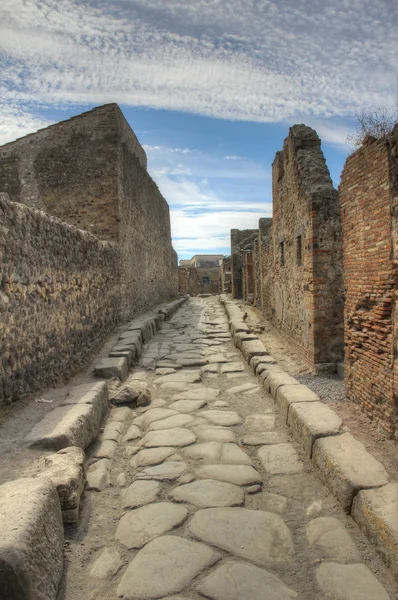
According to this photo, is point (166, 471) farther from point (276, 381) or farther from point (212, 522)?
point (276, 381)

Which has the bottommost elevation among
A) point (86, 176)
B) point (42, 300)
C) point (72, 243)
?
point (42, 300)

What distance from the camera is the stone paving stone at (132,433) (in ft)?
13.7

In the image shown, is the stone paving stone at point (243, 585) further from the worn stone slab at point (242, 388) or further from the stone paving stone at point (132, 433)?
the worn stone slab at point (242, 388)

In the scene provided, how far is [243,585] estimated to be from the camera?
2105 mm

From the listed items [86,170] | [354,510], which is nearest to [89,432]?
[354,510]

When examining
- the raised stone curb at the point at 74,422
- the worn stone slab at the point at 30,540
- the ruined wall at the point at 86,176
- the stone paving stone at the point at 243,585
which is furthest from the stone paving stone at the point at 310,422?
the ruined wall at the point at 86,176

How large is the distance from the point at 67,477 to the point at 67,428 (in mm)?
761

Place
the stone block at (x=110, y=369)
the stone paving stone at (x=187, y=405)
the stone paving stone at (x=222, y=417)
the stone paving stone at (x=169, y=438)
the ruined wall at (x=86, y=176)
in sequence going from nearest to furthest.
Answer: the stone paving stone at (x=169, y=438) → the stone paving stone at (x=222, y=417) → the stone paving stone at (x=187, y=405) → the stone block at (x=110, y=369) → the ruined wall at (x=86, y=176)

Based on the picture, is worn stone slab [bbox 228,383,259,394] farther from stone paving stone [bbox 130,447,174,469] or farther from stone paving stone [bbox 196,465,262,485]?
stone paving stone [bbox 196,465,262,485]

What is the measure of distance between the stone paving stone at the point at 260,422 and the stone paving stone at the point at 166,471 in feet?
3.64

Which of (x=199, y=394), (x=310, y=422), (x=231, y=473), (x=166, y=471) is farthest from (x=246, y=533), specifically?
(x=199, y=394)

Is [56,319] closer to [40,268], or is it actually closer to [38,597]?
[40,268]

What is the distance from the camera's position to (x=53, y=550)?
2.16 m

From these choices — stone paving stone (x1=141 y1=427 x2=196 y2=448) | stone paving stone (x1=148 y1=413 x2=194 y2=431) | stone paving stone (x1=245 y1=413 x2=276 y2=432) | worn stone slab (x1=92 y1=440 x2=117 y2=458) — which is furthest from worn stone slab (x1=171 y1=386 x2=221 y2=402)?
worn stone slab (x1=92 y1=440 x2=117 y2=458)
